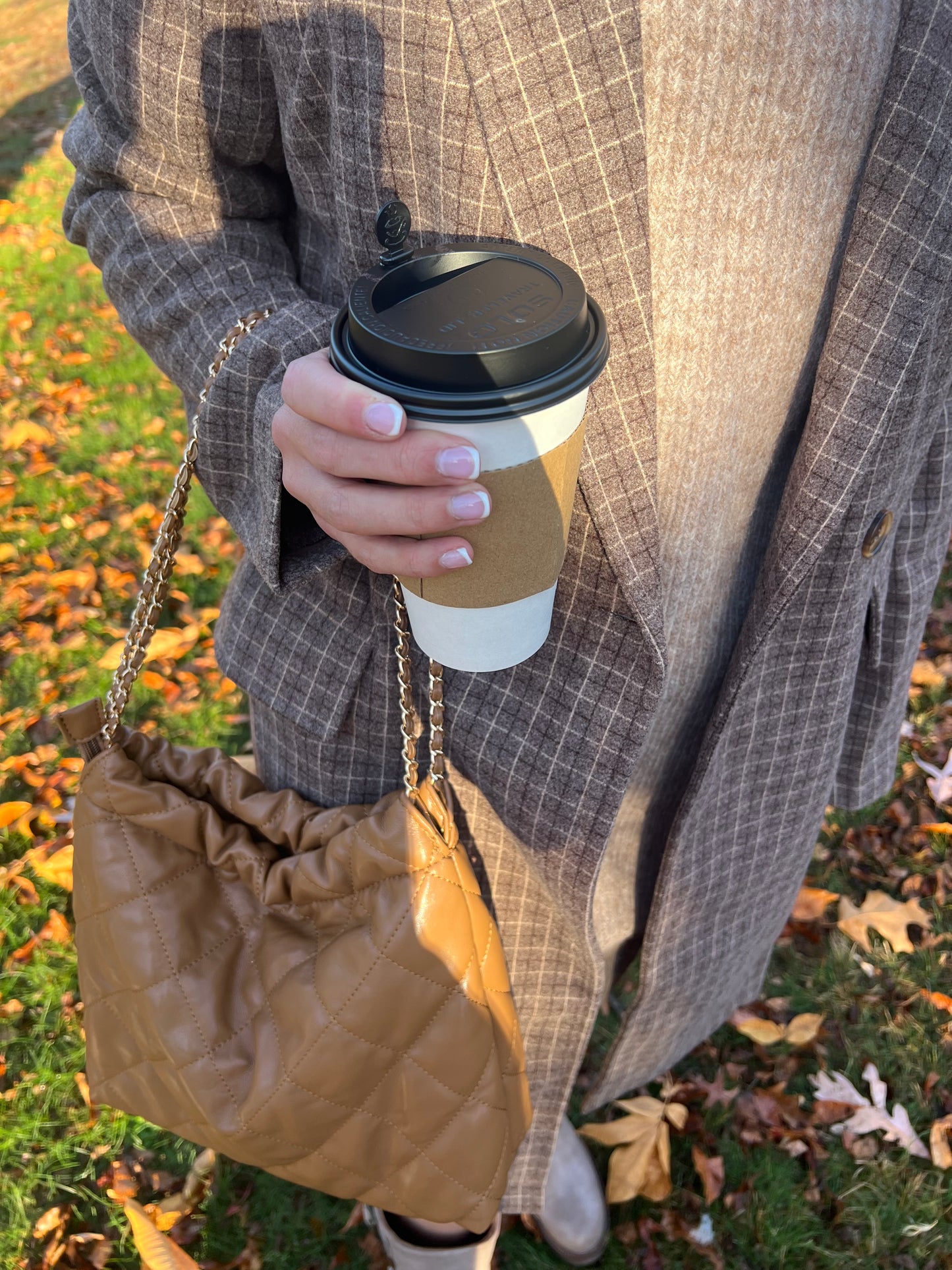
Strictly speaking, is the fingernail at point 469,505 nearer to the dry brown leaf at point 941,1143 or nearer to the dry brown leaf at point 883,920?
the dry brown leaf at point 941,1143

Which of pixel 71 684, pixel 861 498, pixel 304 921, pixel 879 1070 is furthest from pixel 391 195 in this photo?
pixel 71 684

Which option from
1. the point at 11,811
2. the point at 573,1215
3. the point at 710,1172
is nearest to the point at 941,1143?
the point at 710,1172

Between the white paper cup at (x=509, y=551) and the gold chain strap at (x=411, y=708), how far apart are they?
143 millimetres

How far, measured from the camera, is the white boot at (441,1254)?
4.89 feet

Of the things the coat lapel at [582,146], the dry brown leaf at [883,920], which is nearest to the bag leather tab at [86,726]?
the coat lapel at [582,146]

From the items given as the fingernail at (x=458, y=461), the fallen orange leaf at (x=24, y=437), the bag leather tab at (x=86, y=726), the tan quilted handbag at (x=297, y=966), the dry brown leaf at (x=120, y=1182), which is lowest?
the dry brown leaf at (x=120, y=1182)

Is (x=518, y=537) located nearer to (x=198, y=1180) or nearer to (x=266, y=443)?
(x=266, y=443)

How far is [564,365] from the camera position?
2.49 ft

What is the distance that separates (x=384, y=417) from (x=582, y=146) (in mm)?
389

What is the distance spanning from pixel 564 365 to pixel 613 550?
322 mm

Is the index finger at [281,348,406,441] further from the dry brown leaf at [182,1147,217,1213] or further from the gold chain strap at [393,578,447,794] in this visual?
the dry brown leaf at [182,1147,217,1213]

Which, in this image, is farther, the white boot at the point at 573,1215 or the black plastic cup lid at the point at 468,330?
the white boot at the point at 573,1215

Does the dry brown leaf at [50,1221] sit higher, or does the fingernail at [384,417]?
the fingernail at [384,417]

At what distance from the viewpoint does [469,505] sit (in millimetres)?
759
